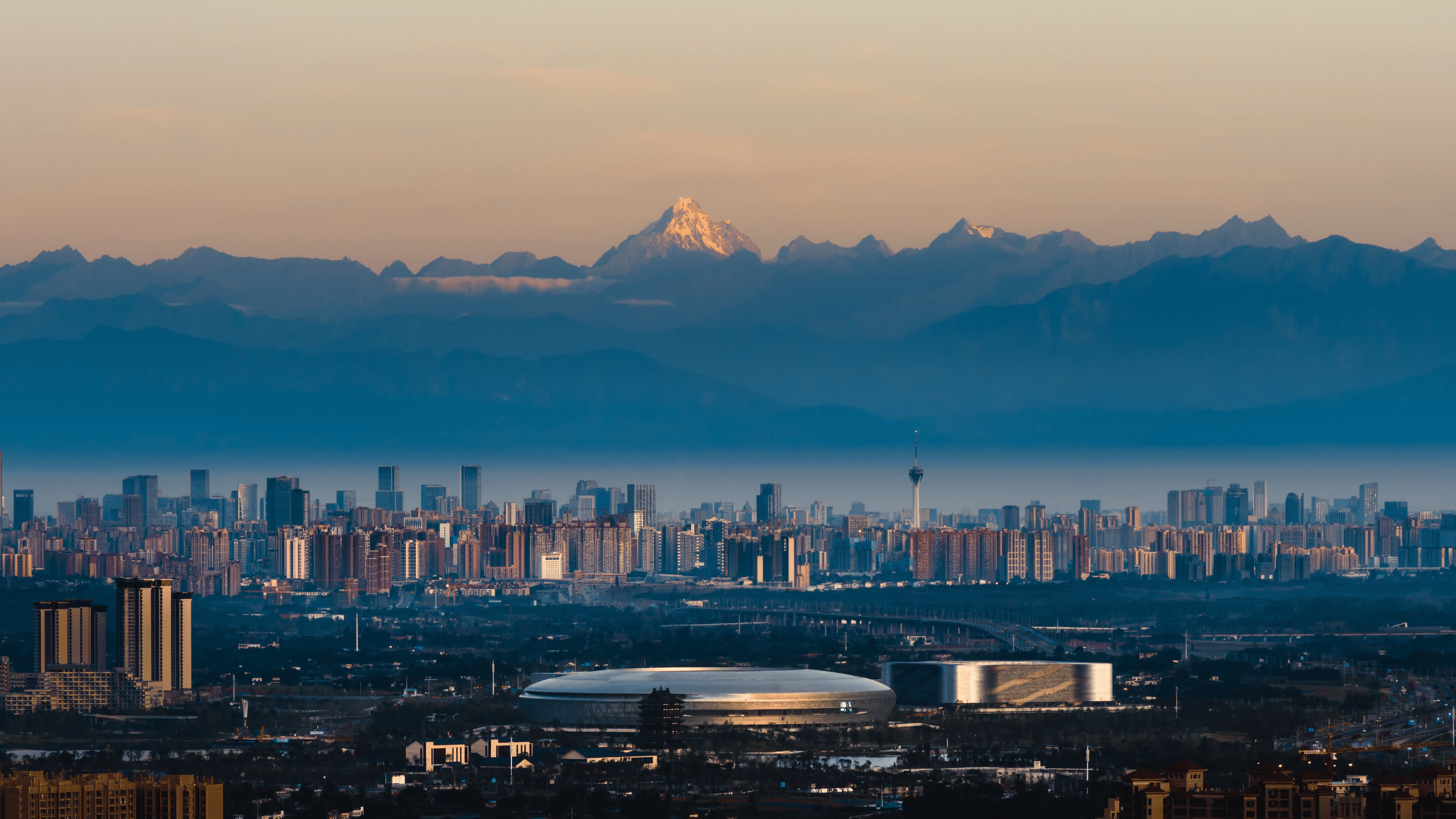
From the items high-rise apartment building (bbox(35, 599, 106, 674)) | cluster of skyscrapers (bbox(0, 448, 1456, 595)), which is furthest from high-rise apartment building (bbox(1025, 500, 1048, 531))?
high-rise apartment building (bbox(35, 599, 106, 674))

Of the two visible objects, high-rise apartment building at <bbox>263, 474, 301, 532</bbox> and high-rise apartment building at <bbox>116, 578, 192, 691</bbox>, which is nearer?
high-rise apartment building at <bbox>116, 578, 192, 691</bbox>

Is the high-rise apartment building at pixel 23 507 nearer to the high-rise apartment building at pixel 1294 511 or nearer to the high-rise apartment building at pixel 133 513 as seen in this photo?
the high-rise apartment building at pixel 133 513

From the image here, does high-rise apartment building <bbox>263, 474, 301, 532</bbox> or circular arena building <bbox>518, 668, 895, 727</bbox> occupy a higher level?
high-rise apartment building <bbox>263, 474, 301, 532</bbox>

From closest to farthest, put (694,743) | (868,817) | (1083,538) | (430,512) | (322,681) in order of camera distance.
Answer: (868,817)
(694,743)
(322,681)
(1083,538)
(430,512)

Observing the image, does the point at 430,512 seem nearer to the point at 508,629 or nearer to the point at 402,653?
the point at 508,629

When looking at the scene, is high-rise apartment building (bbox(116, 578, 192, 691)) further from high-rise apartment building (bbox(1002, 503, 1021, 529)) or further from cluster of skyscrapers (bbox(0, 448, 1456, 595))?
high-rise apartment building (bbox(1002, 503, 1021, 529))

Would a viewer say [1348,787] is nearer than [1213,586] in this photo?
Yes

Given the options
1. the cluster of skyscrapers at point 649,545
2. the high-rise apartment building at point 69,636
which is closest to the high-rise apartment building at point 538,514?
the cluster of skyscrapers at point 649,545

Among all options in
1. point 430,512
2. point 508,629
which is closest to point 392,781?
point 508,629
